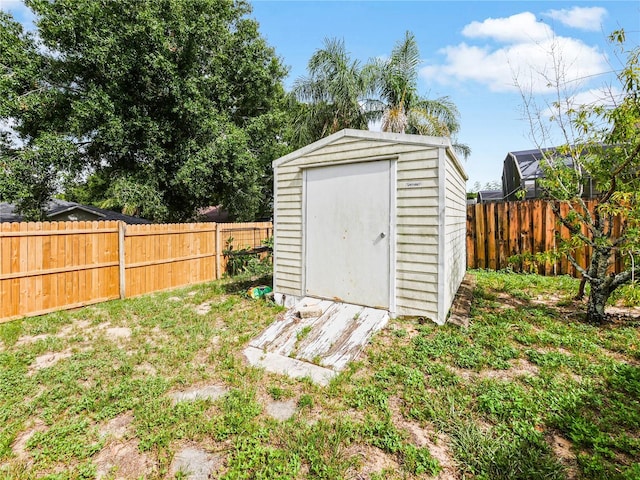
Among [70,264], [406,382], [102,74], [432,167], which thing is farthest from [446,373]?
[102,74]

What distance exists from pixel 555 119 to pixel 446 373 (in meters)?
4.17

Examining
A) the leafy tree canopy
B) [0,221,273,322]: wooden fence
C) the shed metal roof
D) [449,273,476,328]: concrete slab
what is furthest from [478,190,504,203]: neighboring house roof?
[0,221,273,322]: wooden fence

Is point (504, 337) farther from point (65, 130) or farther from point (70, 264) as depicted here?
point (65, 130)

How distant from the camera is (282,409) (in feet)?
8.54

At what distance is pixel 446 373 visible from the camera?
116 inches

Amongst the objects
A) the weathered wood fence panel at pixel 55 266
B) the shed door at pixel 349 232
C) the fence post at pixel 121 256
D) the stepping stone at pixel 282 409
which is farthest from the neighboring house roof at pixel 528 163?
the weathered wood fence panel at pixel 55 266

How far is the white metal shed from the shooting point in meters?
3.95

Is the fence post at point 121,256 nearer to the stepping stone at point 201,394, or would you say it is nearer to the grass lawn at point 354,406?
the grass lawn at point 354,406

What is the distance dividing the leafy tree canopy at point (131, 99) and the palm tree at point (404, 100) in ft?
16.3

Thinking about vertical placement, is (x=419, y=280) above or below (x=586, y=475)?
above

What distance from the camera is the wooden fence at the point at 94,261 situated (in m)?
4.95

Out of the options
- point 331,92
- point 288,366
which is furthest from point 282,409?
point 331,92

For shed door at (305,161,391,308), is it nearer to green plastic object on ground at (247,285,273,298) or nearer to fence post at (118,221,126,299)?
green plastic object on ground at (247,285,273,298)

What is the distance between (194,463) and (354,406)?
1252 millimetres
